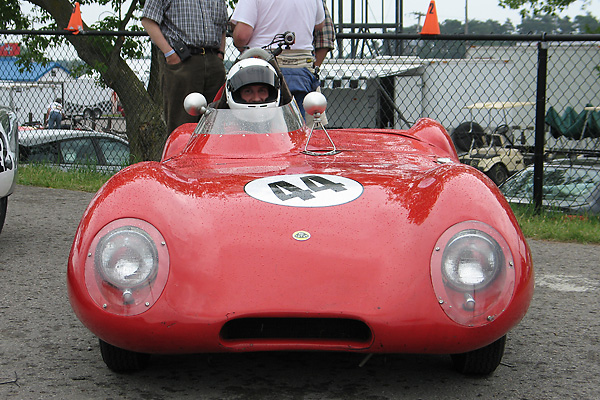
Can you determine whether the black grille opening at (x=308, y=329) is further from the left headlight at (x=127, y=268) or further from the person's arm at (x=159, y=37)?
the person's arm at (x=159, y=37)

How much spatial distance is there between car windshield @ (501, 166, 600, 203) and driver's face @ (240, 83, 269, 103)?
12.4 ft

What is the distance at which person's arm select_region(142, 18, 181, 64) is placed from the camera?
5625 mm

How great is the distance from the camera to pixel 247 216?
8.32 ft

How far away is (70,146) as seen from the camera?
9.75 meters

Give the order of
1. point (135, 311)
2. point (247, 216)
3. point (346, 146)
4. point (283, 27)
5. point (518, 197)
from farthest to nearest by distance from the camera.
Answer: point (518, 197) → point (283, 27) → point (346, 146) → point (247, 216) → point (135, 311)

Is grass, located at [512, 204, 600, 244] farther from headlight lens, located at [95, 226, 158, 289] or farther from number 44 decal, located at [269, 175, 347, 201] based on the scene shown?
headlight lens, located at [95, 226, 158, 289]

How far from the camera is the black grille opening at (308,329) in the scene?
94.9 inches

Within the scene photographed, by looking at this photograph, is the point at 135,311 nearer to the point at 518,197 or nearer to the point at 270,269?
the point at 270,269

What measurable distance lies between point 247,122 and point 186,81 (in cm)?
227

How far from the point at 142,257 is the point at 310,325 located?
593mm

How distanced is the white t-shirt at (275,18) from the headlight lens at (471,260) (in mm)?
3193

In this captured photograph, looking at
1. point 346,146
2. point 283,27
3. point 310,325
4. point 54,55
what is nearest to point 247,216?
point 310,325

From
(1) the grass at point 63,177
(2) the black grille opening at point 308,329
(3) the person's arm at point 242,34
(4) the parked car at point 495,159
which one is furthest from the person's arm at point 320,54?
(4) the parked car at point 495,159

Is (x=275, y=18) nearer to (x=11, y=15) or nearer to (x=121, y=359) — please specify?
(x=121, y=359)
